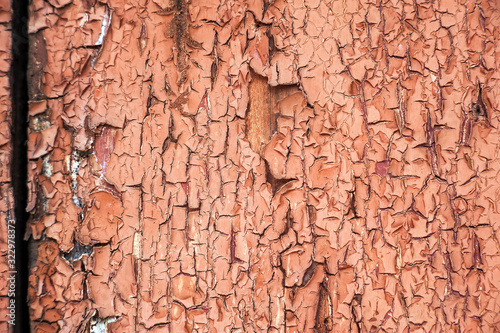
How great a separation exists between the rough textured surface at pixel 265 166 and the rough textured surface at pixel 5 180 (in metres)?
0.04

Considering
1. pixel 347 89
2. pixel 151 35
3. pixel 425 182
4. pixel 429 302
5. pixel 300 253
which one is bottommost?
pixel 429 302

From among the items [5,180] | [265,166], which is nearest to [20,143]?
[5,180]

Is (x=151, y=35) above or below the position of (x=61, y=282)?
above

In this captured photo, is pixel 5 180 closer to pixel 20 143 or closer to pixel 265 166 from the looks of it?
pixel 20 143

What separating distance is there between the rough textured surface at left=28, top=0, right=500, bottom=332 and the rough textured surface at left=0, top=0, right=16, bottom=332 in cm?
4

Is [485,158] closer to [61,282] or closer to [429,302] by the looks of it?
[429,302]

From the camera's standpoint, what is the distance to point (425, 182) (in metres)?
0.77

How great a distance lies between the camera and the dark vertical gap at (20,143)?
0.73 meters

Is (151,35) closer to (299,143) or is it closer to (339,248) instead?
(299,143)

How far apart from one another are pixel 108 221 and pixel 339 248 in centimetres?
46

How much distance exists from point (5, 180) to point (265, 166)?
0.50 meters

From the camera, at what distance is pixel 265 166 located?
30.0 inches

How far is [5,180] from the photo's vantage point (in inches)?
28.8

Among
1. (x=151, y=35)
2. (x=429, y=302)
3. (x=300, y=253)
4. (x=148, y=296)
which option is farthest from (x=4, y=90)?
(x=429, y=302)
